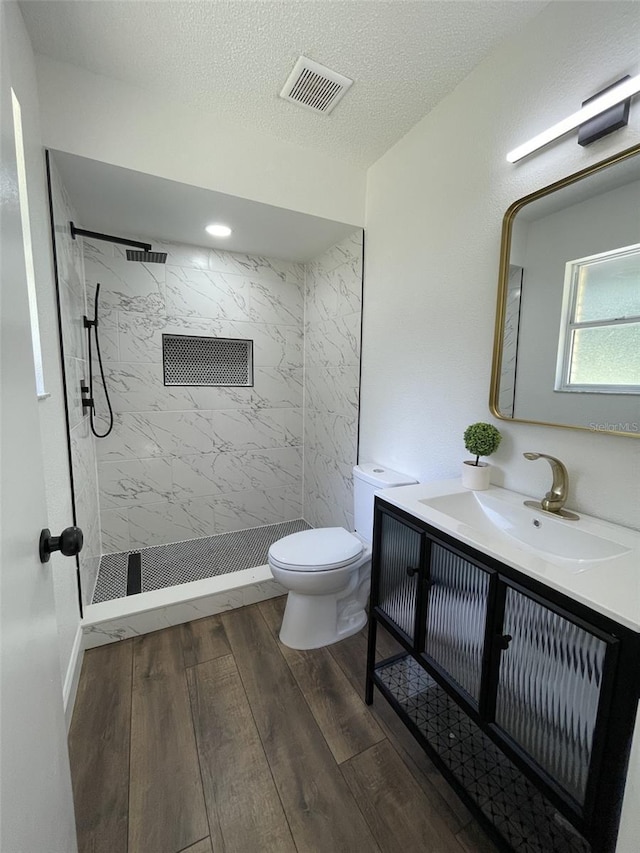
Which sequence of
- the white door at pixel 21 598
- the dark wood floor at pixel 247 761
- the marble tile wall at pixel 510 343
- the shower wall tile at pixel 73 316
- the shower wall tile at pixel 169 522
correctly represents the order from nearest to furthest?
the white door at pixel 21 598 < the dark wood floor at pixel 247 761 < the marble tile wall at pixel 510 343 < the shower wall tile at pixel 73 316 < the shower wall tile at pixel 169 522

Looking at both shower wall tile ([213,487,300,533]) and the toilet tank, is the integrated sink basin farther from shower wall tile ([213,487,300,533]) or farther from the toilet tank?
shower wall tile ([213,487,300,533])

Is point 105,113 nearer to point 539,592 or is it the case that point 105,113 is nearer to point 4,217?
point 4,217

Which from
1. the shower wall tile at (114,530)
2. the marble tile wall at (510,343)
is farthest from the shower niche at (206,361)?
the marble tile wall at (510,343)

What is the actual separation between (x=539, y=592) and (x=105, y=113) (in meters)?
2.32

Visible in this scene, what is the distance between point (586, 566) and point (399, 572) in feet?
→ 1.93

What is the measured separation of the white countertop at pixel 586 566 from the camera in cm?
73

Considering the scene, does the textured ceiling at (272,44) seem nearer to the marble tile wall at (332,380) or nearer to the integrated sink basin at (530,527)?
the marble tile wall at (332,380)

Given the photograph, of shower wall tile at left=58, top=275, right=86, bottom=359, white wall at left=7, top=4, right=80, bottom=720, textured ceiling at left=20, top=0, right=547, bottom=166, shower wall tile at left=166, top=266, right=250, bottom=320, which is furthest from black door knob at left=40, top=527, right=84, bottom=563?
shower wall tile at left=166, top=266, right=250, bottom=320

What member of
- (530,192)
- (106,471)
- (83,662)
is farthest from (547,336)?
(106,471)

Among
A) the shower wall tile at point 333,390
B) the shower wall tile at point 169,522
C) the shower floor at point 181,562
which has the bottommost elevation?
the shower floor at point 181,562

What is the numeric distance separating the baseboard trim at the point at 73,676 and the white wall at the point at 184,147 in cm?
210

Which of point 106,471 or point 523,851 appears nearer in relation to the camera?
point 523,851

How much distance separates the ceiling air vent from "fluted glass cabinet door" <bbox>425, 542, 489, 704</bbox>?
1.85m

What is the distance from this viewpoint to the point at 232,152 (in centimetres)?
178
